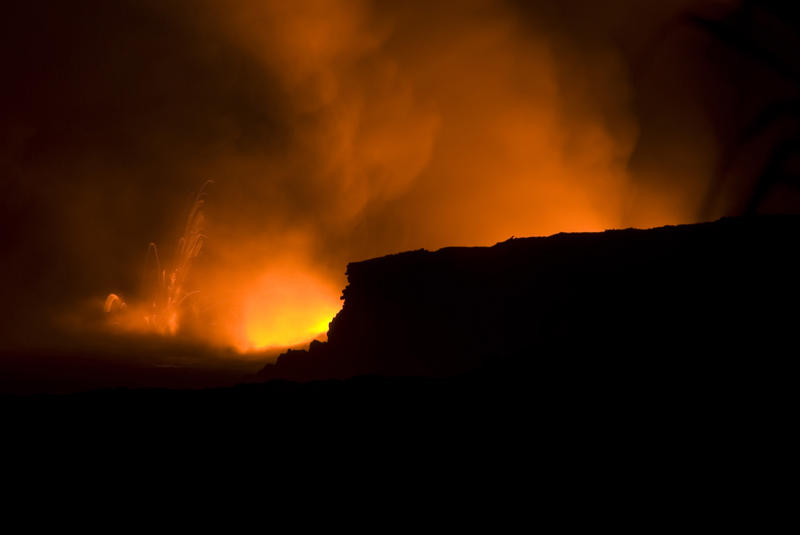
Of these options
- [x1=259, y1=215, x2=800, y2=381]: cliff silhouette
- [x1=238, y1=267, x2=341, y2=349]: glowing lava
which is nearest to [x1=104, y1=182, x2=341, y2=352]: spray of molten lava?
[x1=238, y1=267, x2=341, y2=349]: glowing lava

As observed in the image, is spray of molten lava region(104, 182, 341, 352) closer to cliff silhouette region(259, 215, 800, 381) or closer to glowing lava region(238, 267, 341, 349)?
glowing lava region(238, 267, 341, 349)

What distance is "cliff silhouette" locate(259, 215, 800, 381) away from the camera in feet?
15.7

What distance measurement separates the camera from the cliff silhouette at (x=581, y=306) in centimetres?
480

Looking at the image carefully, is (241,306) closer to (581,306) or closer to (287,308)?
(287,308)

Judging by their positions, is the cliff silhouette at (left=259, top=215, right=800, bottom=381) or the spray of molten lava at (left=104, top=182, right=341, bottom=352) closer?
the cliff silhouette at (left=259, top=215, right=800, bottom=381)

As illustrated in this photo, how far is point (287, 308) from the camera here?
3203 cm

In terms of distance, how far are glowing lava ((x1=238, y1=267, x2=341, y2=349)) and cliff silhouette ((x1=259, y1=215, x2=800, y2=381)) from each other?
51.3ft

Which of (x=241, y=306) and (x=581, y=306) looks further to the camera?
(x=241, y=306)

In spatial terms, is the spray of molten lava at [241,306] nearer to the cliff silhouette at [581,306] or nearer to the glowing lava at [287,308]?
the glowing lava at [287,308]

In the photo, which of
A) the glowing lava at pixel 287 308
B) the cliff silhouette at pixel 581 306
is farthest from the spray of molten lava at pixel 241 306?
the cliff silhouette at pixel 581 306

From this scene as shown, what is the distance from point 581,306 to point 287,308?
25.2m

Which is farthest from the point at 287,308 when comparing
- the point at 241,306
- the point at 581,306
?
the point at 581,306

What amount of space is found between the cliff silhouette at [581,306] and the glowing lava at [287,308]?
1563cm

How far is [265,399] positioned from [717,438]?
9.41ft
